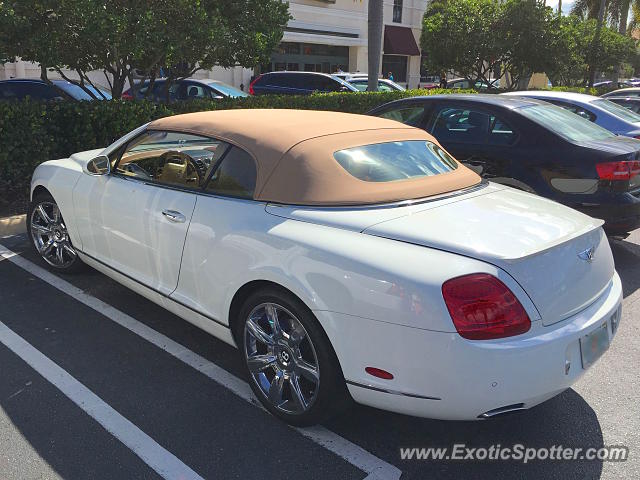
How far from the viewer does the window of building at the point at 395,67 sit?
3894 cm

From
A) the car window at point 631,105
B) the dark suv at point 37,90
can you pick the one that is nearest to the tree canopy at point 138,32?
the dark suv at point 37,90

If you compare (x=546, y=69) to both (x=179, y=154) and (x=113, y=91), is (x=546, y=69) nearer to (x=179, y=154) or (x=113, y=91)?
(x=113, y=91)

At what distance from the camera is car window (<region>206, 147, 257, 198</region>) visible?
10.4 feet

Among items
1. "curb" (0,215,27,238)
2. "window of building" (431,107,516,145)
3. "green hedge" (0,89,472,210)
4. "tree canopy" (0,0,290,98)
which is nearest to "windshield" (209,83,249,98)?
"tree canopy" (0,0,290,98)

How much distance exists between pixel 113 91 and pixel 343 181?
7.07 meters

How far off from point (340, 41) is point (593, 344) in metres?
34.2

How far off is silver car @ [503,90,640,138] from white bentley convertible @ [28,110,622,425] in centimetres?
525

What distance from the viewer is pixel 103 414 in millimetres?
3006

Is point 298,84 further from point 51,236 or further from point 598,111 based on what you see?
point 51,236

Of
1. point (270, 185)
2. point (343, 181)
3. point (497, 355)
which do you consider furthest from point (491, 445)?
point (270, 185)

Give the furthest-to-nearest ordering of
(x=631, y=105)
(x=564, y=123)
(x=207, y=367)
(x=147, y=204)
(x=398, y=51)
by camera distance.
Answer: (x=398, y=51), (x=631, y=105), (x=564, y=123), (x=147, y=204), (x=207, y=367)

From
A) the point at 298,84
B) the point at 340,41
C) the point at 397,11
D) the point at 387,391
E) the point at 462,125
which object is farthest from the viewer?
the point at 397,11

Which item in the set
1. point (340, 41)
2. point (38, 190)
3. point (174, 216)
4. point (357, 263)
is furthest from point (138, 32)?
point (340, 41)

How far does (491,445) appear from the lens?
9.22ft
